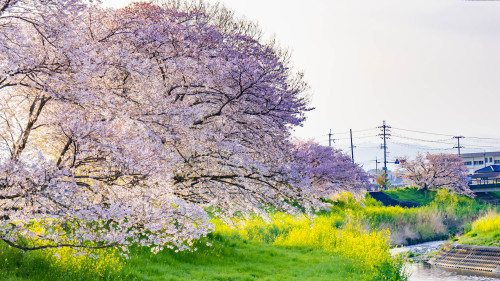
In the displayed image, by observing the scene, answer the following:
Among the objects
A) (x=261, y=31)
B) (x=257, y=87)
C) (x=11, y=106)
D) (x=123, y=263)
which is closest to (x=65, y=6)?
(x=11, y=106)

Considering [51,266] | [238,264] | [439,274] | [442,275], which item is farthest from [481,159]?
[51,266]

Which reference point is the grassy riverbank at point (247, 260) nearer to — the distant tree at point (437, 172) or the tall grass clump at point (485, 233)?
the tall grass clump at point (485, 233)

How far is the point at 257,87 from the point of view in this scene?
1441cm

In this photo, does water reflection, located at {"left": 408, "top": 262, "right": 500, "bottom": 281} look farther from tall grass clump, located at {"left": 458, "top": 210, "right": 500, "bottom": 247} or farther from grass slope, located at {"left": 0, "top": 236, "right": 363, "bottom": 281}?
grass slope, located at {"left": 0, "top": 236, "right": 363, "bottom": 281}

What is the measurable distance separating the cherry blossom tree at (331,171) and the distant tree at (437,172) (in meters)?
26.2

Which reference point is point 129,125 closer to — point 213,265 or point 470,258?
point 213,265

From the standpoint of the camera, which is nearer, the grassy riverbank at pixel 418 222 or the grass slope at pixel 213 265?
the grass slope at pixel 213 265

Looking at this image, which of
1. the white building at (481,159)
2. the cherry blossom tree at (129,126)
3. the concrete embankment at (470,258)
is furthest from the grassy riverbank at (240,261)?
the white building at (481,159)

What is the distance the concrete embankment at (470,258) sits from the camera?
2388 cm

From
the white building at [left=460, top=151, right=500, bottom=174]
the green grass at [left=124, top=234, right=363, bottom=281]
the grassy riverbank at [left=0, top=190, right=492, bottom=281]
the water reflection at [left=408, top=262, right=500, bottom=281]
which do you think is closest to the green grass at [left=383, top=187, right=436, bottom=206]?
the grassy riverbank at [left=0, top=190, right=492, bottom=281]

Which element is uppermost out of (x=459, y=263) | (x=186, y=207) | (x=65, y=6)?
(x=65, y=6)

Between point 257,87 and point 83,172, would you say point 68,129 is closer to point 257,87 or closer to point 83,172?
point 83,172

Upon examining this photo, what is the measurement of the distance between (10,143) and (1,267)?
335 centimetres

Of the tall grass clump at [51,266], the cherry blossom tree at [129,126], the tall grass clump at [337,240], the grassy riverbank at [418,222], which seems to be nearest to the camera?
the cherry blossom tree at [129,126]
